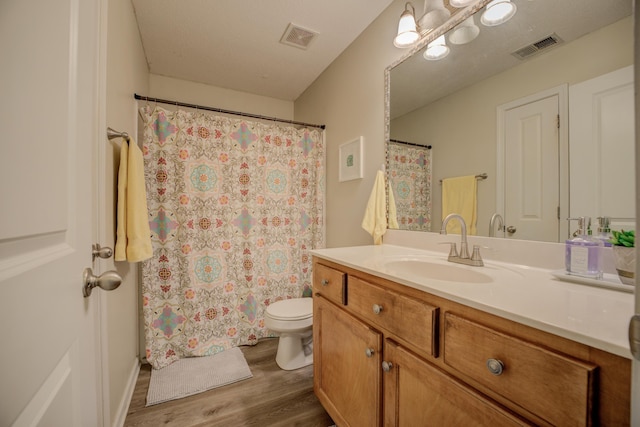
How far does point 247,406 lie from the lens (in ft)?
4.75

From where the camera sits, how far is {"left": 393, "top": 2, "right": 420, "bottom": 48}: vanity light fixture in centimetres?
138

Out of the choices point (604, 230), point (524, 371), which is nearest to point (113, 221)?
point (524, 371)

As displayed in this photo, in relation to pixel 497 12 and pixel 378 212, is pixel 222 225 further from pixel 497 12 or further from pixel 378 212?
pixel 497 12

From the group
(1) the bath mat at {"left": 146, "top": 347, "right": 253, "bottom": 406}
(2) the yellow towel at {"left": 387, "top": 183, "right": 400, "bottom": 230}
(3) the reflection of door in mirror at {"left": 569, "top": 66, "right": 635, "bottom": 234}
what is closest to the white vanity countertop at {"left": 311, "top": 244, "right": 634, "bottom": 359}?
(3) the reflection of door in mirror at {"left": 569, "top": 66, "right": 635, "bottom": 234}

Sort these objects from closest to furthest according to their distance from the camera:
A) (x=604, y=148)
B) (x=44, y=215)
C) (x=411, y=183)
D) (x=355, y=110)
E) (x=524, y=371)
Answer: (x=44, y=215)
(x=524, y=371)
(x=604, y=148)
(x=411, y=183)
(x=355, y=110)

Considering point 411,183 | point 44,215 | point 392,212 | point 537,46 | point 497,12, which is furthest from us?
point 392,212

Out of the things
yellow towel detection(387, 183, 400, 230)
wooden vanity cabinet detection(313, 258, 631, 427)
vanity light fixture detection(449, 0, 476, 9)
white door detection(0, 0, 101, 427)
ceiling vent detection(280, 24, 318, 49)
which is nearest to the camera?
white door detection(0, 0, 101, 427)

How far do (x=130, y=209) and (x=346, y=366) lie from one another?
134 cm

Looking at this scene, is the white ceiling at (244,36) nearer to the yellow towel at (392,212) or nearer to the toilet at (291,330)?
the yellow towel at (392,212)

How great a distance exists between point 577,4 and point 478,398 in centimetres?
133

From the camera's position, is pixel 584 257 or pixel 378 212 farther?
pixel 378 212

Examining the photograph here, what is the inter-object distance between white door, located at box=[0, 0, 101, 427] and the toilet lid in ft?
3.93

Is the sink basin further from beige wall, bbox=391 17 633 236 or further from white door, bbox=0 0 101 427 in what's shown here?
white door, bbox=0 0 101 427

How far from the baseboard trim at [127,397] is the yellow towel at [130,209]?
0.78 meters
